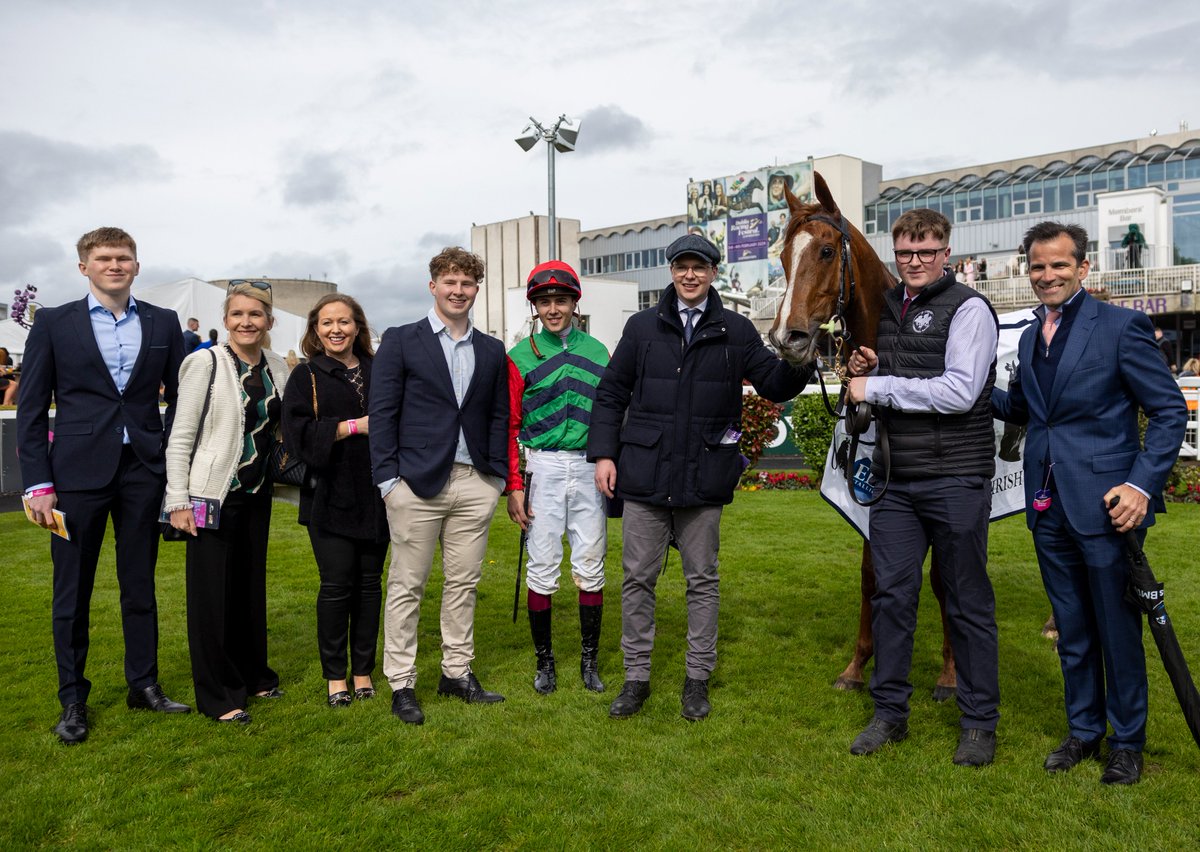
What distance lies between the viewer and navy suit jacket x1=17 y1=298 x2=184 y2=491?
4.10 m

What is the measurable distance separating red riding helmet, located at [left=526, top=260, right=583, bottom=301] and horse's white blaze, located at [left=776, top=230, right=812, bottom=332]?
1237mm

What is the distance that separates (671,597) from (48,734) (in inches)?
160

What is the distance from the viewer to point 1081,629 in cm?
372

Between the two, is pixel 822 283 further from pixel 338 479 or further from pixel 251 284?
pixel 251 284

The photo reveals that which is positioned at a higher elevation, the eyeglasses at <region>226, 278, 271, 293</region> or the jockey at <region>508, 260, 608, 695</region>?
the eyeglasses at <region>226, 278, 271, 293</region>

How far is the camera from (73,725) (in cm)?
419

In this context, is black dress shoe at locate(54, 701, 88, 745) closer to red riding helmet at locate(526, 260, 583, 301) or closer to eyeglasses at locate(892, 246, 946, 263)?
red riding helmet at locate(526, 260, 583, 301)

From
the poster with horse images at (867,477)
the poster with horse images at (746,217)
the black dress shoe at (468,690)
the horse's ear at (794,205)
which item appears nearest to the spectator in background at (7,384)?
the black dress shoe at (468,690)

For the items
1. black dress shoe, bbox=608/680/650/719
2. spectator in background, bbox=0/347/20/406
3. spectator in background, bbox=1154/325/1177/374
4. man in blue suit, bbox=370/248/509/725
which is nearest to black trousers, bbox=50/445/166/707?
man in blue suit, bbox=370/248/509/725

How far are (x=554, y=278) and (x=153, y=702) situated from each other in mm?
2850

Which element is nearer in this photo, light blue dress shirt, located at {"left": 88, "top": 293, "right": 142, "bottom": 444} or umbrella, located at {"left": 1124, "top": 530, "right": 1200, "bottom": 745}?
umbrella, located at {"left": 1124, "top": 530, "right": 1200, "bottom": 745}

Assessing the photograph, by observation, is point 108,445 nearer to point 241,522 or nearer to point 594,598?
point 241,522

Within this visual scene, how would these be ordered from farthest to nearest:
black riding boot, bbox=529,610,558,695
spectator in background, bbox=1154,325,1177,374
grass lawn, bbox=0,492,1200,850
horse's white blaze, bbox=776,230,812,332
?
black riding boot, bbox=529,610,558,695 < horse's white blaze, bbox=776,230,812,332 < spectator in background, bbox=1154,325,1177,374 < grass lawn, bbox=0,492,1200,850

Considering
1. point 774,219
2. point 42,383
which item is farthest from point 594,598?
point 774,219
